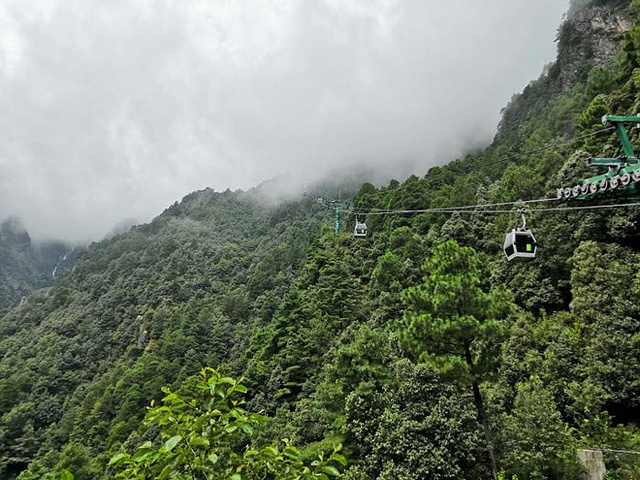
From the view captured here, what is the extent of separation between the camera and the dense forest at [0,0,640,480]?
35.4ft

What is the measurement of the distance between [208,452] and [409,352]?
12.0 meters

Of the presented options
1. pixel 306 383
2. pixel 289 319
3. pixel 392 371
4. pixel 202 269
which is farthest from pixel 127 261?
pixel 392 371

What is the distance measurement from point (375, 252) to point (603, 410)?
23.5 m

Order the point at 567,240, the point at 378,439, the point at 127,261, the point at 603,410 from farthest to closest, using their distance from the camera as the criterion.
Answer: the point at 127,261
the point at 567,240
the point at 603,410
the point at 378,439

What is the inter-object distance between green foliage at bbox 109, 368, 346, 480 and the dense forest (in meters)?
0.02

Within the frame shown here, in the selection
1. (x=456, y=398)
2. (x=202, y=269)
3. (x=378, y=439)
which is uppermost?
(x=202, y=269)

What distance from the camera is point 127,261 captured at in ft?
303

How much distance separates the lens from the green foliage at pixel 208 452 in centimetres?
236

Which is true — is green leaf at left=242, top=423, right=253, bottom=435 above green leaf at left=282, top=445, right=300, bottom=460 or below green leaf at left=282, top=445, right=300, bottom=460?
above

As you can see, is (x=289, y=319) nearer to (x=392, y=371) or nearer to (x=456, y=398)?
(x=392, y=371)

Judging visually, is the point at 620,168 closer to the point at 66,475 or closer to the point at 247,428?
the point at 247,428

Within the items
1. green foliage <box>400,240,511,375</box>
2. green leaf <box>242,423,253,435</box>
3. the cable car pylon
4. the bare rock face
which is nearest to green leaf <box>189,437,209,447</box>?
green leaf <box>242,423,253,435</box>

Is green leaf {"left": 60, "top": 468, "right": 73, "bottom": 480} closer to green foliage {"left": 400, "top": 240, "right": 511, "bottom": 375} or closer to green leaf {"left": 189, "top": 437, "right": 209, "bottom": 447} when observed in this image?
green leaf {"left": 189, "top": 437, "right": 209, "bottom": 447}

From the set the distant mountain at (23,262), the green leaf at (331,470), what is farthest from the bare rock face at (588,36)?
the distant mountain at (23,262)
